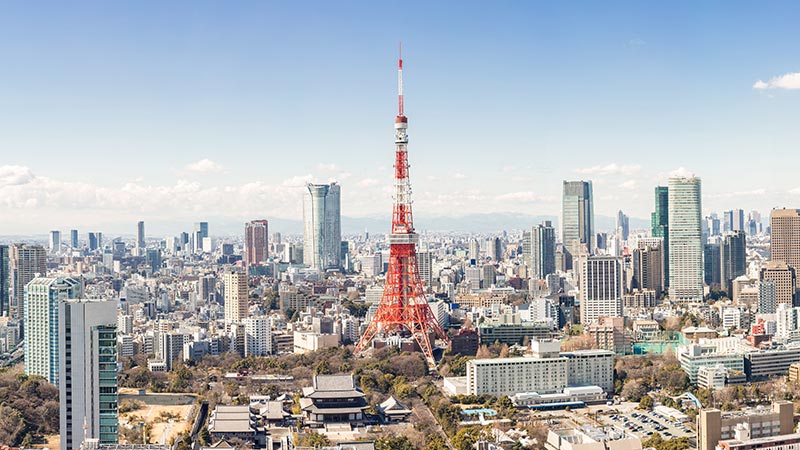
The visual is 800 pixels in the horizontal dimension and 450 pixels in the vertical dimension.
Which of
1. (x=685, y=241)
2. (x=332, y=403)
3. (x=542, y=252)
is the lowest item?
(x=332, y=403)

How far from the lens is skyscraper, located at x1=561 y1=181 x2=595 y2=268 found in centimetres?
4019

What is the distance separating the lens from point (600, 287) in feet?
73.9

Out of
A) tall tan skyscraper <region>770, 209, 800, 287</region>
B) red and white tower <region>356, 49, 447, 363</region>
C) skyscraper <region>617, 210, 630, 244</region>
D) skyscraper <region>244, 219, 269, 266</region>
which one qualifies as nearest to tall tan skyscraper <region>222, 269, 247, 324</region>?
red and white tower <region>356, 49, 447, 363</region>

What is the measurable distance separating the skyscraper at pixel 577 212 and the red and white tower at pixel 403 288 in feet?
78.7

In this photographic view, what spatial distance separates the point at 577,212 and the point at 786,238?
1473cm

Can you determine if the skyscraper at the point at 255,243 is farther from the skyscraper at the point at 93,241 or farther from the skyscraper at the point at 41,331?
the skyscraper at the point at 41,331

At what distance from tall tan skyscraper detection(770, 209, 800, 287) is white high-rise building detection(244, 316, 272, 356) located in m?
A: 14.3

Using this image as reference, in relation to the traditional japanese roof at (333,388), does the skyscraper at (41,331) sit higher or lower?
higher

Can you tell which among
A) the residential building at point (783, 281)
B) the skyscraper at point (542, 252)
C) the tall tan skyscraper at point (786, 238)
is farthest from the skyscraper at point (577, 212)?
the residential building at point (783, 281)

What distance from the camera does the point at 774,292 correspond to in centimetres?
2186

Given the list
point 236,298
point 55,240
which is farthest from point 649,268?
point 55,240

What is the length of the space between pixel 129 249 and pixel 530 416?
3571 cm

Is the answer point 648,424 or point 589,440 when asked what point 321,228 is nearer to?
point 648,424

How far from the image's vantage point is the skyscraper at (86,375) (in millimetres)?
8477
